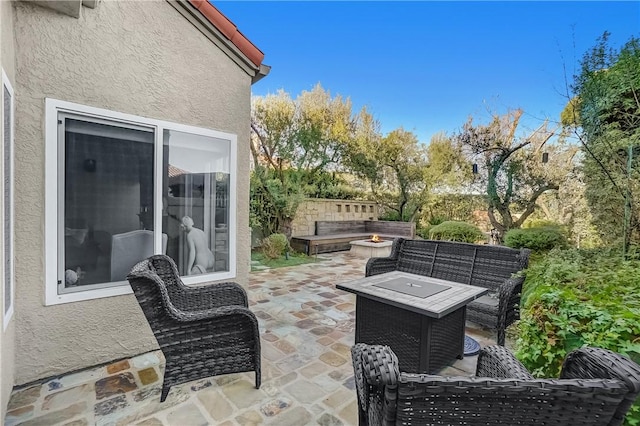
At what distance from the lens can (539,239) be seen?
611 centimetres

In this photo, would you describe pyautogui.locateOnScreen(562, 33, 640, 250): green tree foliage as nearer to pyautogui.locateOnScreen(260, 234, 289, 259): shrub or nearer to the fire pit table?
the fire pit table

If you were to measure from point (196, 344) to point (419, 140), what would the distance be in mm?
11872

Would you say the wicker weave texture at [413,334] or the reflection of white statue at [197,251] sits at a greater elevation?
the reflection of white statue at [197,251]

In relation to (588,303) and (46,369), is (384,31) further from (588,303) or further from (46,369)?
(46,369)

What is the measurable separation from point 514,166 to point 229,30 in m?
8.88

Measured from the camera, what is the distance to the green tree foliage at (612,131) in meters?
3.27

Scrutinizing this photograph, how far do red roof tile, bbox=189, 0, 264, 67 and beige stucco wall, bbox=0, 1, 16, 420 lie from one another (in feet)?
5.24

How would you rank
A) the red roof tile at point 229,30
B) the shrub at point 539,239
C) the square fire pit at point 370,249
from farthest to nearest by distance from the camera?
the square fire pit at point 370,249 → the shrub at point 539,239 → the red roof tile at point 229,30

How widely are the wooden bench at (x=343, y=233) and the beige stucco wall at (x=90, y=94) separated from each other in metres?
6.40

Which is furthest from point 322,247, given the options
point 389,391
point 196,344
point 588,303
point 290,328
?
point 389,391

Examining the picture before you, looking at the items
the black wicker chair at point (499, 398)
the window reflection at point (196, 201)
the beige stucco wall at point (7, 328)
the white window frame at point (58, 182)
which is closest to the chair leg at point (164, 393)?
the beige stucco wall at point (7, 328)

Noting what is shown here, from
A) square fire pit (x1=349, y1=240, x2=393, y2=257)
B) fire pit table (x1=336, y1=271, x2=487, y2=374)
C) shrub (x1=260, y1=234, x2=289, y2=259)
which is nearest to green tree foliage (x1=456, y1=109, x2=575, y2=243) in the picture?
square fire pit (x1=349, y1=240, x2=393, y2=257)

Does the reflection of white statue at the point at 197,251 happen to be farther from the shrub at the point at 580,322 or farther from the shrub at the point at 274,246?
the shrub at the point at 274,246

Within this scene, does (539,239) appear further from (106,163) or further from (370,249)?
(106,163)
